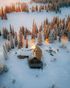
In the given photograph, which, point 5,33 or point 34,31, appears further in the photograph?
point 34,31

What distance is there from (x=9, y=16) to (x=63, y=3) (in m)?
16.4

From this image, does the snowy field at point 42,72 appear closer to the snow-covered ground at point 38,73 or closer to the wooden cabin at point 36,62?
the snow-covered ground at point 38,73

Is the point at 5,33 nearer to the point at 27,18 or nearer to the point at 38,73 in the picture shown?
the point at 27,18

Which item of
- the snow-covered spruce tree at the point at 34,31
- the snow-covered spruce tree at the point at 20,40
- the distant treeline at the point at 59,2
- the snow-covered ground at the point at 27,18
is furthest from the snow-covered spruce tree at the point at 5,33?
the distant treeline at the point at 59,2

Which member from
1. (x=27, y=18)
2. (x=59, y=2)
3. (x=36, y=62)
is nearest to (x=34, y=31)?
(x=27, y=18)

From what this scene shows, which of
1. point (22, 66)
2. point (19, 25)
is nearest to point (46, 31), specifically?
point (19, 25)

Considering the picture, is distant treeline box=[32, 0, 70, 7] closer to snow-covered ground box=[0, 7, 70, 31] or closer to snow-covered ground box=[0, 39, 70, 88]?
snow-covered ground box=[0, 7, 70, 31]

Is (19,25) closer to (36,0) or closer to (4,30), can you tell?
(4,30)

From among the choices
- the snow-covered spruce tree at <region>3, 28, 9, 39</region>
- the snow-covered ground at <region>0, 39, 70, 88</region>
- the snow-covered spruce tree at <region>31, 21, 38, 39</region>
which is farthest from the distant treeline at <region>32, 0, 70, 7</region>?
the snow-covered ground at <region>0, 39, 70, 88</region>

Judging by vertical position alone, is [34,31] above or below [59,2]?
below

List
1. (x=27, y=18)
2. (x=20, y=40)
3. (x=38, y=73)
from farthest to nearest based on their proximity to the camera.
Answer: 1. (x=27, y=18)
2. (x=20, y=40)
3. (x=38, y=73)

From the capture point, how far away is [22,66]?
3136cm

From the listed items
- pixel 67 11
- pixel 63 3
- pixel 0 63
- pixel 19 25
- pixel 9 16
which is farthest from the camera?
pixel 63 3

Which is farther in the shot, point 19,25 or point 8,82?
point 19,25
